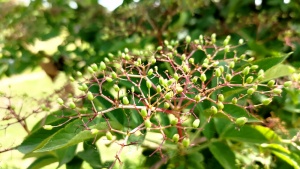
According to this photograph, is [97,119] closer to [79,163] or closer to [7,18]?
[79,163]

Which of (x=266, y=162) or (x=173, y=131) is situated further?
(x=266, y=162)

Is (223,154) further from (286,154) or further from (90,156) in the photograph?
(90,156)

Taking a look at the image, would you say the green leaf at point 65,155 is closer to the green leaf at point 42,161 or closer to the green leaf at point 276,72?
the green leaf at point 42,161

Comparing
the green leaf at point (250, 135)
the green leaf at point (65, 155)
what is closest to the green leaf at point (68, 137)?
the green leaf at point (65, 155)

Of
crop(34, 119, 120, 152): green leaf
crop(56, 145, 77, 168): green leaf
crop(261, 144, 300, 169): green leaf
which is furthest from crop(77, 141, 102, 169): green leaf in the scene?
crop(261, 144, 300, 169): green leaf

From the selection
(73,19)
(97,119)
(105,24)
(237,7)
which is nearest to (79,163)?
(97,119)

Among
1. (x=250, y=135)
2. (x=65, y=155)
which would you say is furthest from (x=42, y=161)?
(x=250, y=135)
